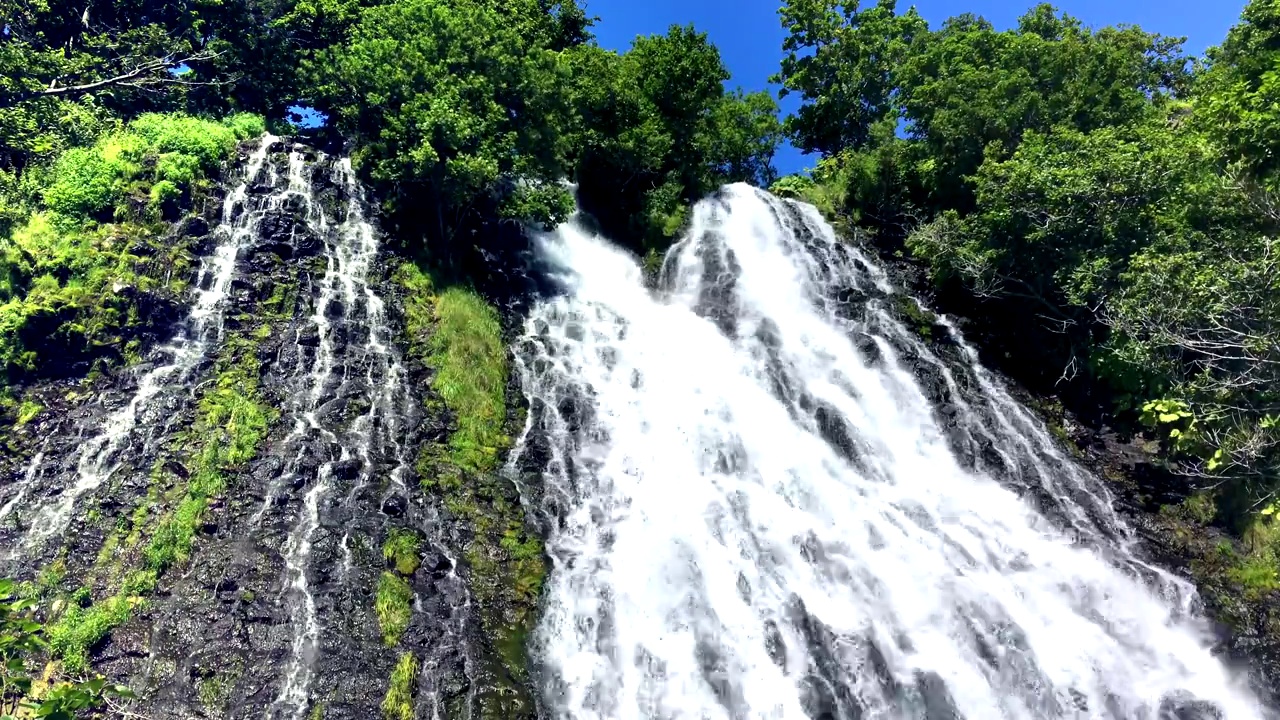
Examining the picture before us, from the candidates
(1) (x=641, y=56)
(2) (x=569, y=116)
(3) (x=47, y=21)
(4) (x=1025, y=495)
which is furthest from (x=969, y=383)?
(3) (x=47, y=21)

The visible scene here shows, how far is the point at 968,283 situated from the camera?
952 inches

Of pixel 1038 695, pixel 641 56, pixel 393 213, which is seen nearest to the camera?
pixel 1038 695

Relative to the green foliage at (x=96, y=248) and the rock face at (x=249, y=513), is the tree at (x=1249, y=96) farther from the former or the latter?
the green foliage at (x=96, y=248)

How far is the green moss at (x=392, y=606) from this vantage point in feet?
41.9

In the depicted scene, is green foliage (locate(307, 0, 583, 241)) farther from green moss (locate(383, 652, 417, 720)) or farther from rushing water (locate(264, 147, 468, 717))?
green moss (locate(383, 652, 417, 720))

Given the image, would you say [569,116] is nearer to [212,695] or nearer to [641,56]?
[641,56]

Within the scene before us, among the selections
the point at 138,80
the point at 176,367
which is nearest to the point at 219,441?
the point at 176,367

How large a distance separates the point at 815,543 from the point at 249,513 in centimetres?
1123

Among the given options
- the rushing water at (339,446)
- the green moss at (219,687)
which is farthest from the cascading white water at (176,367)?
the green moss at (219,687)

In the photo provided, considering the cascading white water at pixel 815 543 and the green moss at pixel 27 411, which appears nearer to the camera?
the cascading white water at pixel 815 543

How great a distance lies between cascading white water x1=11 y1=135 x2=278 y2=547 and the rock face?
0.04 m

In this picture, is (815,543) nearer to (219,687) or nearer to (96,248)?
(219,687)

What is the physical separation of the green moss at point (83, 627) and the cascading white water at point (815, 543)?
7102 millimetres

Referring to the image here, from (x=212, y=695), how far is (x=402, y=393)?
7499 millimetres
